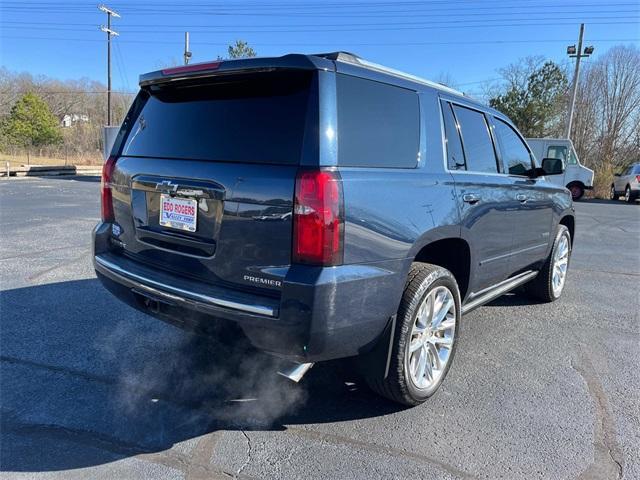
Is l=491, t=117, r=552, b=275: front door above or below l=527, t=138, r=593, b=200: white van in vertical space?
below

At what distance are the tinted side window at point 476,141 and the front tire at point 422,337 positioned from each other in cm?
101

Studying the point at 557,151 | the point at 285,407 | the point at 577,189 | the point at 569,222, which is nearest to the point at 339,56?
the point at 285,407

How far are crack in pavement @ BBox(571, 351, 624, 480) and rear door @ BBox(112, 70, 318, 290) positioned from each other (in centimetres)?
190

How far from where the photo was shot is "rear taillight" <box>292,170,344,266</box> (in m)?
2.22

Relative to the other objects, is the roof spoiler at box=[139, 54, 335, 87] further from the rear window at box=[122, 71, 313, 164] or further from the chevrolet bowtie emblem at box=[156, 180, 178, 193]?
the chevrolet bowtie emblem at box=[156, 180, 178, 193]

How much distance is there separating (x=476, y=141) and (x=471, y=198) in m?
0.63

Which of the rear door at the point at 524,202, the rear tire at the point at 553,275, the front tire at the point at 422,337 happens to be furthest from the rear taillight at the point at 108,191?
the rear tire at the point at 553,275

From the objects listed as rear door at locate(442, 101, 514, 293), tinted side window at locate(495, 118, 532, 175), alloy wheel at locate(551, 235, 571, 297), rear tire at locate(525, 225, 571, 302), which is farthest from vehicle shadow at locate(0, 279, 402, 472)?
alloy wheel at locate(551, 235, 571, 297)

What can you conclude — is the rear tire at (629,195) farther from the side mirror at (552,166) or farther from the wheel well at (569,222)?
the side mirror at (552,166)

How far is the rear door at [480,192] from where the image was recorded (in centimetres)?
328

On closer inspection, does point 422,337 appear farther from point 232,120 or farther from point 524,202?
point 524,202

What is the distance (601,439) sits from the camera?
2.71m

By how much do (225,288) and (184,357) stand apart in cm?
135

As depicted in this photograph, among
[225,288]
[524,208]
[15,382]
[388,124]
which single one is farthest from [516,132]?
[15,382]
